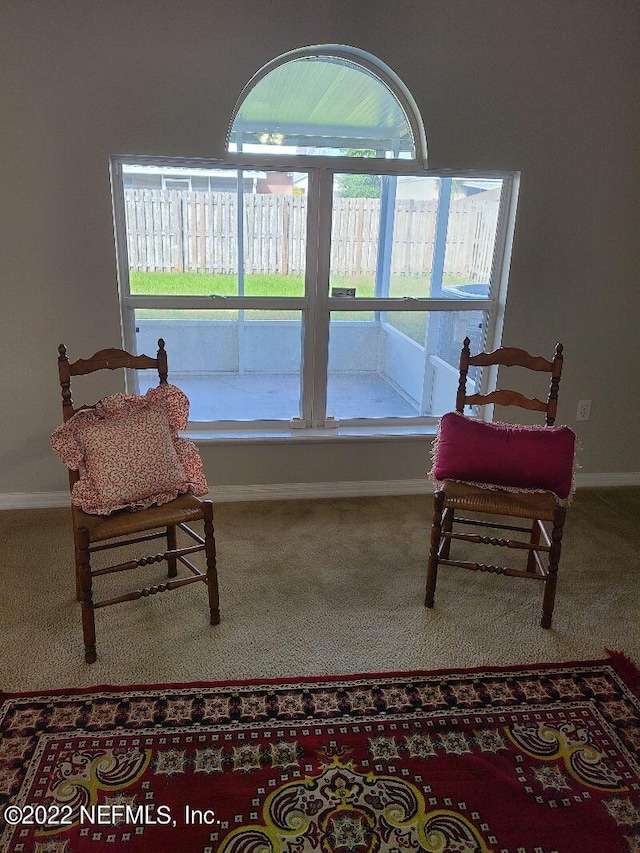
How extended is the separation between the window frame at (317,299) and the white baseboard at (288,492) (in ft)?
0.95

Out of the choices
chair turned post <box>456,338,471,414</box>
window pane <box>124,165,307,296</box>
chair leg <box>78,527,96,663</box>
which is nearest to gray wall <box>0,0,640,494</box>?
window pane <box>124,165,307,296</box>

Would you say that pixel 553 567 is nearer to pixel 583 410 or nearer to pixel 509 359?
pixel 509 359

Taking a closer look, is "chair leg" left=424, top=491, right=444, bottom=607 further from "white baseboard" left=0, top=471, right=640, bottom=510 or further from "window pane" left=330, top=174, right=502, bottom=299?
"window pane" left=330, top=174, right=502, bottom=299

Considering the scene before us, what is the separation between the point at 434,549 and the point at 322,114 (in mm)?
2008

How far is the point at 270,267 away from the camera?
116 inches

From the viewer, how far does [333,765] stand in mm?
1633

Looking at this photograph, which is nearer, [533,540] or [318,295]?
[533,540]

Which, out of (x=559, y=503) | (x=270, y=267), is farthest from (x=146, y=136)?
(x=559, y=503)

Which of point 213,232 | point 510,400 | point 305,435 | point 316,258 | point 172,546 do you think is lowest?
point 172,546

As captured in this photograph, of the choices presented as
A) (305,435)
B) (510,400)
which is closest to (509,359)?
(510,400)

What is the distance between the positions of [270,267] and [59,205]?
0.97 meters

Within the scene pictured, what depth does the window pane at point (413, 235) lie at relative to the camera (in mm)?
2932

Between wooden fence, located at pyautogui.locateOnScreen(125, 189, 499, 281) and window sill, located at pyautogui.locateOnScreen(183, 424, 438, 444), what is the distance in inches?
32.1

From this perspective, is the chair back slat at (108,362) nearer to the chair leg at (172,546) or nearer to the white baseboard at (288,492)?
the chair leg at (172,546)
